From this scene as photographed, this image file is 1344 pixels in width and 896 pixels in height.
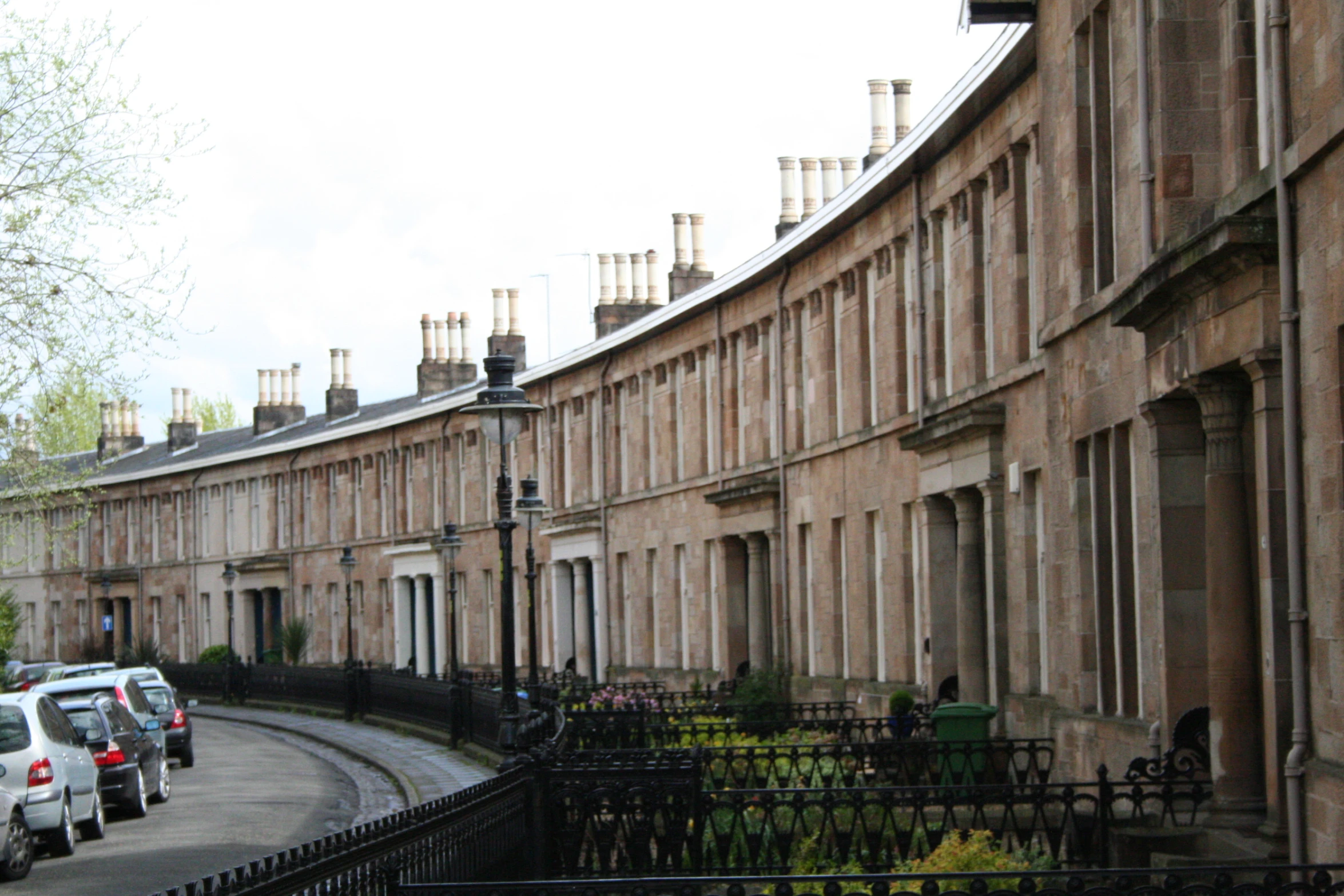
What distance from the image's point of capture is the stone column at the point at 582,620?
4688cm

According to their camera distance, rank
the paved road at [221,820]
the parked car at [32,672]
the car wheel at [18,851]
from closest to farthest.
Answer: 1. the car wheel at [18,851]
2. the paved road at [221,820]
3. the parked car at [32,672]

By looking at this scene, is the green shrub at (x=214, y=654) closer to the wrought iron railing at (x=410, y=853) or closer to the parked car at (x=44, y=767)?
the parked car at (x=44, y=767)

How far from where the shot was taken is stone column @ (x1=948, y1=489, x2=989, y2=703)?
2288cm

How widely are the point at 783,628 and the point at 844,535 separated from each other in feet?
11.8

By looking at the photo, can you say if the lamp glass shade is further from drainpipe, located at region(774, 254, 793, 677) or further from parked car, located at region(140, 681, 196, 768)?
drainpipe, located at region(774, 254, 793, 677)

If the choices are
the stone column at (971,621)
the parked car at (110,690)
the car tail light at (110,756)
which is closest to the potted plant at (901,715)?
the stone column at (971,621)

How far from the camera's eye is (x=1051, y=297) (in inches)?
716

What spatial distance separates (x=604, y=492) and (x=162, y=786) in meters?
21.6

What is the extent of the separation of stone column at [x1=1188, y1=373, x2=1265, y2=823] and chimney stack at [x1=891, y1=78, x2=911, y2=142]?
817 inches

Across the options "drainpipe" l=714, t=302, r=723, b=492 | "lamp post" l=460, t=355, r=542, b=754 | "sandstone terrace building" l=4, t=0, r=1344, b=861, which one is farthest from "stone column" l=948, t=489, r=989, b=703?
"drainpipe" l=714, t=302, r=723, b=492

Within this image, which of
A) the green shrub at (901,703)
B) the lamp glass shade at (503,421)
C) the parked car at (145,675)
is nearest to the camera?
the lamp glass shade at (503,421)

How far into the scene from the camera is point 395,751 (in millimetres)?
32969

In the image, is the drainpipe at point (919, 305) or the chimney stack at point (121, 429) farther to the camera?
the chimney stack at point (121, 429)

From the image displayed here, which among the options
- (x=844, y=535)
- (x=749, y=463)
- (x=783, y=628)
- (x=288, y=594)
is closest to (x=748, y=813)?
(x=844, y=535)
